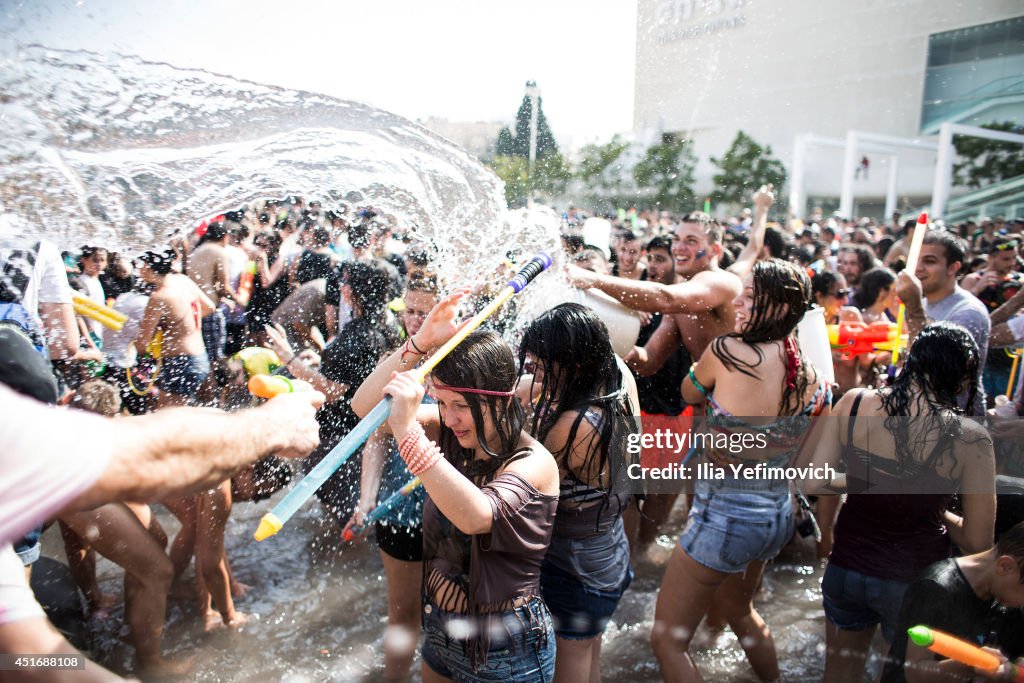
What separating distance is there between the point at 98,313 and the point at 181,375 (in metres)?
0.58

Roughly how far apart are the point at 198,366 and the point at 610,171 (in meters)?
12.0

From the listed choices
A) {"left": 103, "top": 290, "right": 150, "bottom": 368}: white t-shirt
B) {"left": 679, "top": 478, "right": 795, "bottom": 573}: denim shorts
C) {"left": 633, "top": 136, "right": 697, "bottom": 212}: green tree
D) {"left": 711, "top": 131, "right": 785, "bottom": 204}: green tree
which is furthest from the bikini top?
{"left": 711, "top": 131, "right": 785, "bottom": 204}: green tree

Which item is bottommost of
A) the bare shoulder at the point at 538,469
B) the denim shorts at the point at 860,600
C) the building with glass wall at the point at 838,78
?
the denim shorts at the point at 860,600

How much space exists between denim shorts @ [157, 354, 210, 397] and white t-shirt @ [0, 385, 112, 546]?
10.0 ft

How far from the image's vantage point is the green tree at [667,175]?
19703 millimetres

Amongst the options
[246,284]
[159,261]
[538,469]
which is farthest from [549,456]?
[246,284]

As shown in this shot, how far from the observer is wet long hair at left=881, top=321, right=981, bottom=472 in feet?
8.35

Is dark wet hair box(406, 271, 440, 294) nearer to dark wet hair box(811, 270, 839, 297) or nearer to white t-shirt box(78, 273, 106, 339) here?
white t-shirt box(78, 273, 106, 339)

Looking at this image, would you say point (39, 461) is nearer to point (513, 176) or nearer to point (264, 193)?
point (264, 193)

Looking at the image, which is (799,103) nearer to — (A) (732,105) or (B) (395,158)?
(A) (732,105)

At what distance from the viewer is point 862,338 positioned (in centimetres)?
446

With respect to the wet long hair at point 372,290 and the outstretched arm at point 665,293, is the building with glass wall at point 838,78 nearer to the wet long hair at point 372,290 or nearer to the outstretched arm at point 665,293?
the outstretched arm at point 665,293

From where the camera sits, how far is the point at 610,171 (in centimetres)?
1488

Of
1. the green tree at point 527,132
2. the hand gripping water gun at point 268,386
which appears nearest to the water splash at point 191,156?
the hand gripping water gun at point 268,386
